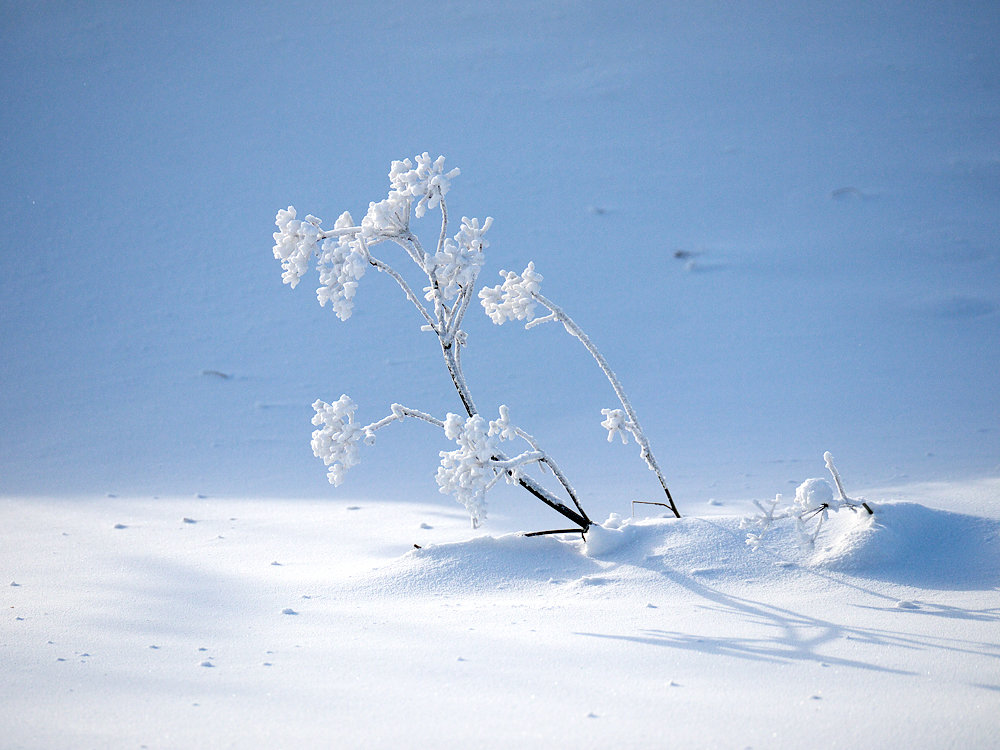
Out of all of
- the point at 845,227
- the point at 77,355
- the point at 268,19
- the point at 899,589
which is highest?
the point at 268,19

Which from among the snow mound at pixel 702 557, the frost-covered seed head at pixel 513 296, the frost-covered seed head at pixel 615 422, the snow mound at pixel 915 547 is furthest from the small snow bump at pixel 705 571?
the frost-covered seed head at pixel 513 296

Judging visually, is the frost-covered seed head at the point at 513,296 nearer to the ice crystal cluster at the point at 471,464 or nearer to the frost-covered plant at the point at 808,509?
the ice crystal cluster at the point at 471,464

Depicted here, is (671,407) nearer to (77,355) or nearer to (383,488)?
(383,488)

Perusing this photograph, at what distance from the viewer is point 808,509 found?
1.61 m

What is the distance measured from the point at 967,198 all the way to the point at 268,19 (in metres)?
4.67

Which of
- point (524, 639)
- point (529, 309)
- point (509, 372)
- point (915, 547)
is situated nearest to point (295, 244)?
point (529, 309)

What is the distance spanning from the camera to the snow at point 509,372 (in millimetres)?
1225

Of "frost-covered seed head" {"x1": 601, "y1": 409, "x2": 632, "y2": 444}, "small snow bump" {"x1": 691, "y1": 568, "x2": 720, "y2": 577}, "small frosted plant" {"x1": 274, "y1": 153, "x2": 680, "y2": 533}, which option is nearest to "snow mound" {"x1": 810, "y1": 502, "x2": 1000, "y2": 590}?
"small snow bump" {"x1": 691, "y1": 568, "x2": 720, "y2": 577}

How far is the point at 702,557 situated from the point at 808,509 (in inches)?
8.7

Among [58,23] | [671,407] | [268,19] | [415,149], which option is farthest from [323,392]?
[58,23]

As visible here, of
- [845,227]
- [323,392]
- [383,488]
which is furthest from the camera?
[845,227]

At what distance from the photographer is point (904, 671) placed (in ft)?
3.89

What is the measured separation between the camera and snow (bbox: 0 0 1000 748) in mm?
1225

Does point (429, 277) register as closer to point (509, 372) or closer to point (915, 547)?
point (915, 547)
